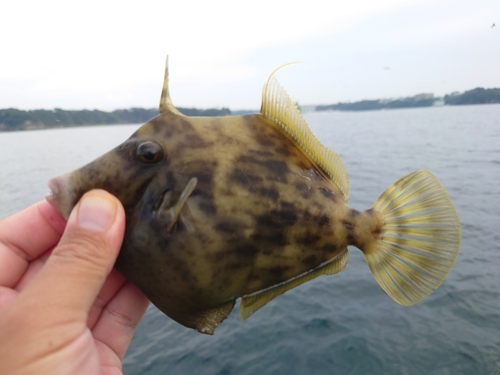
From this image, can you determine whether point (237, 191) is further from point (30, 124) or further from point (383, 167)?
point (30, 124)

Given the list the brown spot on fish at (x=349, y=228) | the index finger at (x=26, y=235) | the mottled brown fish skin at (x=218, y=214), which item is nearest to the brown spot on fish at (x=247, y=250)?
the mottled brown fish skin at (x=218, y=214)

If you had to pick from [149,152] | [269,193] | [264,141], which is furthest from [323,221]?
[149,152]

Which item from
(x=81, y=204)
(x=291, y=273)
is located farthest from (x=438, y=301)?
(x=81, y=204)

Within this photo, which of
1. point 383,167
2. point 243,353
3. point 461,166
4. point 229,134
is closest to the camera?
point 229,134

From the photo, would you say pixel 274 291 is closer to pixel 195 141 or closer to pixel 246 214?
pixel 246 214

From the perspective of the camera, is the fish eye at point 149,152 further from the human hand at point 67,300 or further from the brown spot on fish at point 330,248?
the brown spot on fish at point 330,248

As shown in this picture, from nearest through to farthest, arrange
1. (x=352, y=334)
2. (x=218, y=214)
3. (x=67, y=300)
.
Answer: (x=67, y=300), (x=218, y=214), (x=352, y=334)
